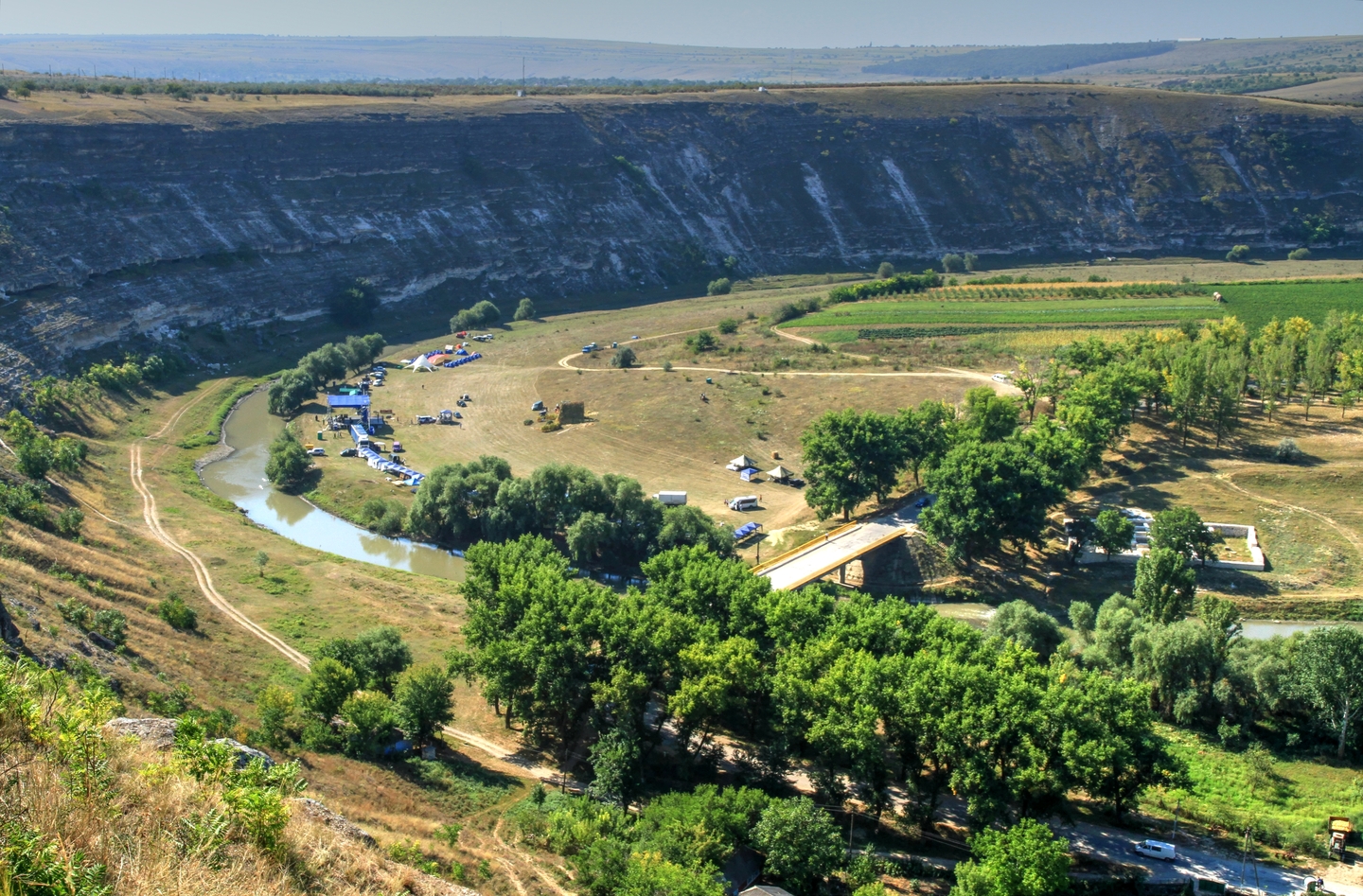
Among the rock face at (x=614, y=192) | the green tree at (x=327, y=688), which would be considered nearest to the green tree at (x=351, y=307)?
the rock face at (x=614, y=192)

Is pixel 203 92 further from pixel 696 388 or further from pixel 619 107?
pixel 696 388

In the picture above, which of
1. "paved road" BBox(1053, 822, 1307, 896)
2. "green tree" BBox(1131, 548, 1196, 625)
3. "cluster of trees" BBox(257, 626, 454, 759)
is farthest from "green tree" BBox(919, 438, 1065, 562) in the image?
"cluster of trees" BBox(257, 626, 454, 759)

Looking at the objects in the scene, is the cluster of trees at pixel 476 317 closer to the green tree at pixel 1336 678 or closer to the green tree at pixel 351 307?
the green tree at pixel 351 307

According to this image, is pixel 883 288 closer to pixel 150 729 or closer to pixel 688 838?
pixel 688 838

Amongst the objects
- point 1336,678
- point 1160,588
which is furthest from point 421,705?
point 1336,678

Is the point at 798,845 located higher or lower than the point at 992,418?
lower

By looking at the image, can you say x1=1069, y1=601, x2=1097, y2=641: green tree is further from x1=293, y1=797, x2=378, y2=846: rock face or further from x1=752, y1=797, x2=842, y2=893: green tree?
x1=293, y1=797, x2=378, y2=846: rock face
